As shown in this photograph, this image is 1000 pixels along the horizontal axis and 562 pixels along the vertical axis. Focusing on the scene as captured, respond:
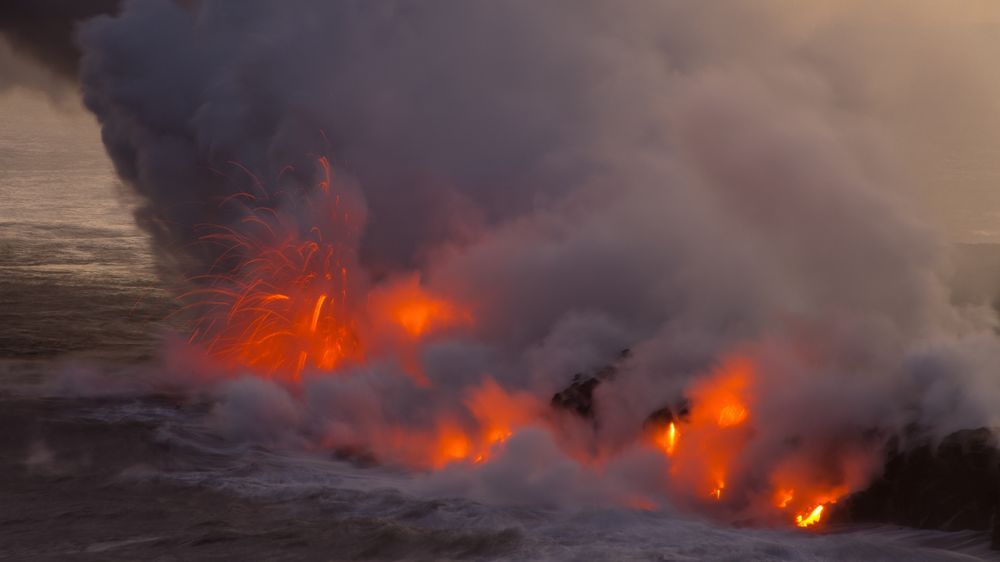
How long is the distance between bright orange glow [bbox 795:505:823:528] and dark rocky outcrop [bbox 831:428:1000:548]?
9.5 inches

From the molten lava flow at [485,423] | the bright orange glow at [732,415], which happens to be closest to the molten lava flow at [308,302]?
the molten lava flow at [485,423]

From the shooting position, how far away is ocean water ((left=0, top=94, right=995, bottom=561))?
731 inches

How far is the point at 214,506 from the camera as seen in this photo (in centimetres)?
2083

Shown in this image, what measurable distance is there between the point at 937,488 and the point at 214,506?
12.6 m

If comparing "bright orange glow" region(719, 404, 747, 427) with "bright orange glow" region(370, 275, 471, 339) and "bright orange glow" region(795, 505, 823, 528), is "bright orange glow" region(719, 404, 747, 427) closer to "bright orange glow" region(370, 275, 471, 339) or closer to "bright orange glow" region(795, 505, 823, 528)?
"bright orange glow" region(795, 505, 823, 528)

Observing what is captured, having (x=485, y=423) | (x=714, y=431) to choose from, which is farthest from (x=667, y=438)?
(x=485, y=423)

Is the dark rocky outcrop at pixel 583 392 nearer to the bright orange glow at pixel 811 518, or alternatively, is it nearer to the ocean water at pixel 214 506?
the ocean water at pixel 214 506

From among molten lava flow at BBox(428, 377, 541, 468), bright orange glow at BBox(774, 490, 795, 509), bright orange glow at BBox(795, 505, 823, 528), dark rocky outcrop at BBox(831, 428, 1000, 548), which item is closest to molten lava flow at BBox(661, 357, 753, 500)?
bright orange glow at BBox(774, 490, 795, 509)

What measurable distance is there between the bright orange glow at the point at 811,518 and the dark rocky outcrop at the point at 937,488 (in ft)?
0.79

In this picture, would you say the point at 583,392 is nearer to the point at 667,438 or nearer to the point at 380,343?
the point at 667,438

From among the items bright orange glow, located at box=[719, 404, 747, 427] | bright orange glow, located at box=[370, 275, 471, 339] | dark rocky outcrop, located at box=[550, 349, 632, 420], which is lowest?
bright orange glow, located at box=[719, 404, 747, 427]

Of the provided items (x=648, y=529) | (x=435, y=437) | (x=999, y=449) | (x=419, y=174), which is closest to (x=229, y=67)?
(x=419, y=174)

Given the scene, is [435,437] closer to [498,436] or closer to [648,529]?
[498,436]

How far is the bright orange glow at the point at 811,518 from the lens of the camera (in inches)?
794
